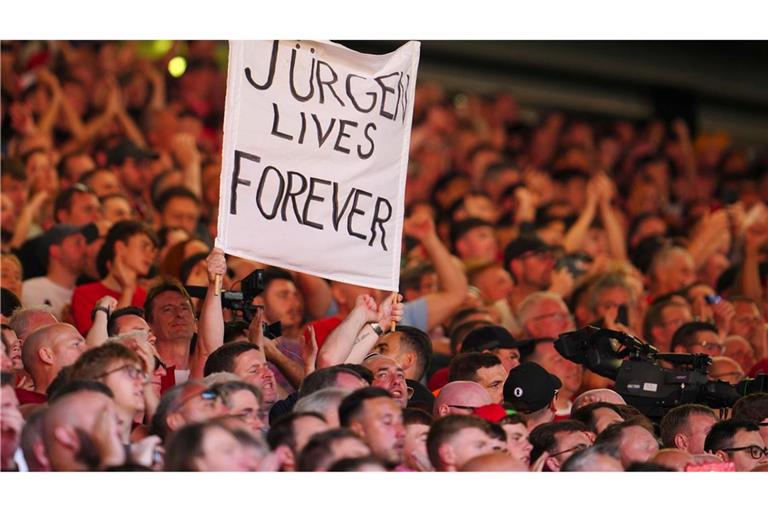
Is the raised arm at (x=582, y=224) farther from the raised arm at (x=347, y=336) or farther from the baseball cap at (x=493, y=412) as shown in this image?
the baseball cap at (x=493, y=412)

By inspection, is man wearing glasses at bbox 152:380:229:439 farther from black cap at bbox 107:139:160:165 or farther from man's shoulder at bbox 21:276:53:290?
black cap at bbox 107:139:160:165

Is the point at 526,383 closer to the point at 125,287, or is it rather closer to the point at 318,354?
the point at 318,354

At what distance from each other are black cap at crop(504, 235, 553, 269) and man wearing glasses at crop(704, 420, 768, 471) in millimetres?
3399

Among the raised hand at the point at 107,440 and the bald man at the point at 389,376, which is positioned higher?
the bald man at the point at 389,376

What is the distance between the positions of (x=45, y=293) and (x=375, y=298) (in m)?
1.88

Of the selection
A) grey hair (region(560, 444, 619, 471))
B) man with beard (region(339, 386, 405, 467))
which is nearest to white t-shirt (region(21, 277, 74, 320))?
man with beard (region(339, 386, 405, 467))

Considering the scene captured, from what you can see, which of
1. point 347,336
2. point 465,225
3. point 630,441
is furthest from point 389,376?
point 465,225

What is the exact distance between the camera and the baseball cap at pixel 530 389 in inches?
299

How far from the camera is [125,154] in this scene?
11.6m

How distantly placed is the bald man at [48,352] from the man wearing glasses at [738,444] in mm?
2828

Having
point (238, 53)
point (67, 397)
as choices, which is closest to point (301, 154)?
point (238, 53)

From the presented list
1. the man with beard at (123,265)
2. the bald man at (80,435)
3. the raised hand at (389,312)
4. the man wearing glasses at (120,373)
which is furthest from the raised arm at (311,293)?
the bald man at (80,435)

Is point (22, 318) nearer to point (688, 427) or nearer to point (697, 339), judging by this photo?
point (688, 427)

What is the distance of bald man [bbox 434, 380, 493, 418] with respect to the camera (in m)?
7.19
